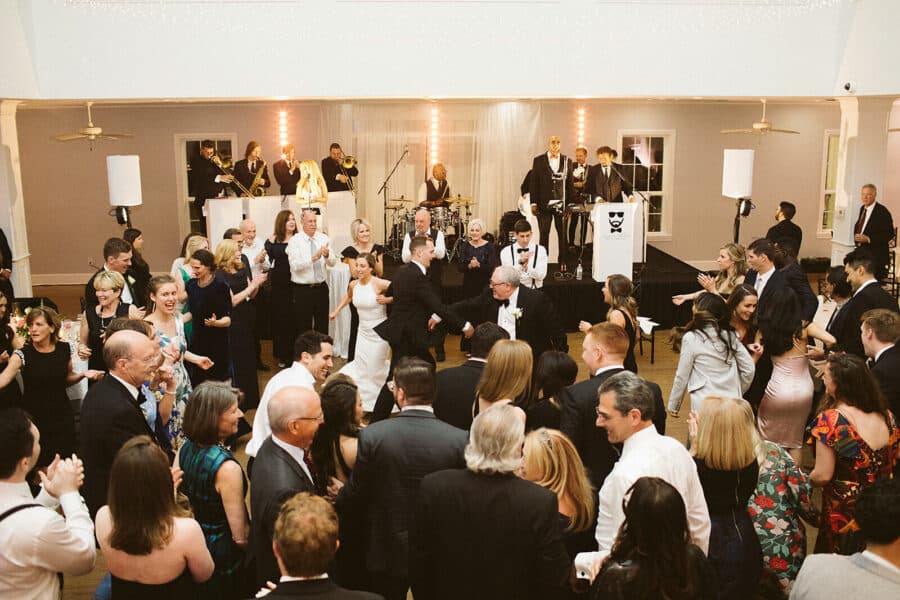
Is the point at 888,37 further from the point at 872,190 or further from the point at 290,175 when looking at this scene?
the point at 290,175

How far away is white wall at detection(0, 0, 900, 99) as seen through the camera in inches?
371

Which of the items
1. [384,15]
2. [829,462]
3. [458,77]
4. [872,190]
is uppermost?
[384,15]

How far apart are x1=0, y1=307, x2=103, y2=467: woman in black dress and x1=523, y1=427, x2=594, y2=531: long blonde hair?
10.1 ft

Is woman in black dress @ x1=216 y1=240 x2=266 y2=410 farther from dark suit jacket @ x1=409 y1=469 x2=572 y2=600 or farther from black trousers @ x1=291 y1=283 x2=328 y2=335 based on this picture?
dark suit jacket @ x1=409 y1=469 x2=572 y2=600

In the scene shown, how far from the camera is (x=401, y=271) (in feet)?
23.2

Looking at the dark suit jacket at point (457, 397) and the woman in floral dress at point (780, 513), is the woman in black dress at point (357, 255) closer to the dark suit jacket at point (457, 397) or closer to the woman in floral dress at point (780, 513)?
the dark suit jacket at point (457, 397)

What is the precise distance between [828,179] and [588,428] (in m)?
13.3

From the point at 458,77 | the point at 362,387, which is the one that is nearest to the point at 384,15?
the point at 458,77

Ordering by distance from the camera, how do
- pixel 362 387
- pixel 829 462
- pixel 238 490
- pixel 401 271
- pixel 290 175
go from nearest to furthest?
pixel 238 490 → pixel 829 462 → pixel 401 271 → pixel 362 387 → pixel 290 175

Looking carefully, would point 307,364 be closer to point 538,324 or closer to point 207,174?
point 538,324

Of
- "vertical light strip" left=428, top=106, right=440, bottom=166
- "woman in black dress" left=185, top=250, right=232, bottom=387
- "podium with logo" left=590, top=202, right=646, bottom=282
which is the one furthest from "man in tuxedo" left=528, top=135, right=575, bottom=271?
"woman in black dress" left=185, top=250, right=232, bottom=387

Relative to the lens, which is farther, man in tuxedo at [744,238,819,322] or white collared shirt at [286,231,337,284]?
white collared shirt at [286,231,337,284]

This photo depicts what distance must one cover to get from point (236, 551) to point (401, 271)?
371 centimetres

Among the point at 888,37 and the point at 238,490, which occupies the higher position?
the point at 888,37
